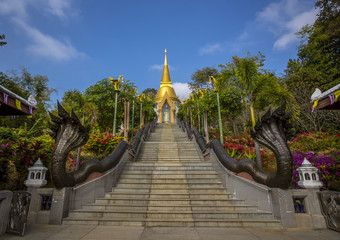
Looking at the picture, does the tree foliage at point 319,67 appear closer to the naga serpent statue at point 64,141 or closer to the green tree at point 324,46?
the green tree at point 324,46

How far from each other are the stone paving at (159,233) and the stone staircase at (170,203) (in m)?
0.26

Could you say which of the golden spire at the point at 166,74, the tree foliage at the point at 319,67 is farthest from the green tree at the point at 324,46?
the golden spire at the point at 166,74

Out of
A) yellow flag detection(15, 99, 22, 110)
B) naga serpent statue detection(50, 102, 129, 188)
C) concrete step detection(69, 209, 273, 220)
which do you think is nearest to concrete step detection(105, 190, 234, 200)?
concrete step detection(69, 209, 273, 220)

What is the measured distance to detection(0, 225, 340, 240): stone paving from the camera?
11.1 feet

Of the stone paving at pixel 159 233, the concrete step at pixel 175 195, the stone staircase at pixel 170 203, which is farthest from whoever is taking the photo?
the concrete step at pixel 175 195

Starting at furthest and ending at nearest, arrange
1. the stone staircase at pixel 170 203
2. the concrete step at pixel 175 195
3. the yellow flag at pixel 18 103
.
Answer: the concrete step at pixel 175 195 → the yellow flag at pixel 18 103 → the stone staircase at pixel 170 203

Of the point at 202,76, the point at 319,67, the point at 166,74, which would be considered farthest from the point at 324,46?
the point at 166,74

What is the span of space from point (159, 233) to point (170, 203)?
5.22ft

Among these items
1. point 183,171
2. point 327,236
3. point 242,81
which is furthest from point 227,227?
point 242,81

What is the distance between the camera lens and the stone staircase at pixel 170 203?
4230mm

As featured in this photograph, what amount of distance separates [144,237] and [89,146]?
725 cm

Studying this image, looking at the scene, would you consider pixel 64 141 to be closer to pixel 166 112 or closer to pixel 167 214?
pixel 167 214

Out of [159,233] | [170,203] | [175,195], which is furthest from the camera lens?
[175,195]

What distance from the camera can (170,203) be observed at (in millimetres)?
5191
